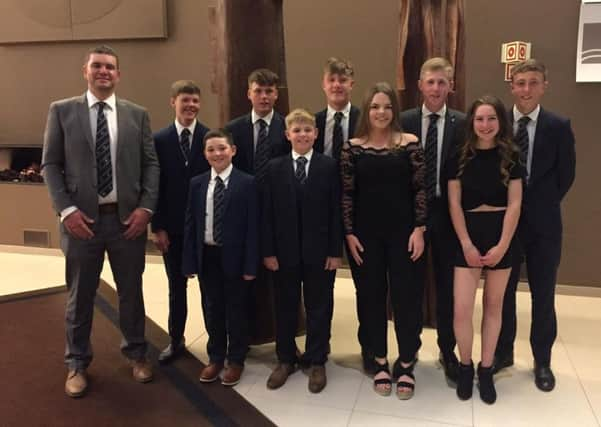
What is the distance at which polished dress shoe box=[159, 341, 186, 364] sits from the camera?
3053 millimetres

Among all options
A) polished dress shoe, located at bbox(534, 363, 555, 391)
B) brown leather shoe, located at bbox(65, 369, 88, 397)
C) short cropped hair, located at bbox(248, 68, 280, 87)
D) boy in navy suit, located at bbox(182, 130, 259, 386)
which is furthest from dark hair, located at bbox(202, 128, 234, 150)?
polished dress shoe, located at bbox(534, 363, 555, 391)

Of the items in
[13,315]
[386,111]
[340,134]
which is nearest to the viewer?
[386,111]

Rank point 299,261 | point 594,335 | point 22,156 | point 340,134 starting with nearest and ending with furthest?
point 299,261, point 340,134, point 594,335, point 22,156

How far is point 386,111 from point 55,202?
1.60m

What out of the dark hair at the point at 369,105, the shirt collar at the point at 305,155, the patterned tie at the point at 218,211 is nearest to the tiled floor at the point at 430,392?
the patterned tie at the point at 218,211

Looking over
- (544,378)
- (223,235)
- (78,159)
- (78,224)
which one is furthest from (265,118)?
(544,378)

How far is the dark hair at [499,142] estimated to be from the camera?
7.95ft

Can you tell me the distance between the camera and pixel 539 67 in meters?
2.56

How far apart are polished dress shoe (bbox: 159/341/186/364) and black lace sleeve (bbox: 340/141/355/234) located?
4.11 feet

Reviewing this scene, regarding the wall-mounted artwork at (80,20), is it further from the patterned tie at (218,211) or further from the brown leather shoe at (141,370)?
the brown leather shoe at (141,370)

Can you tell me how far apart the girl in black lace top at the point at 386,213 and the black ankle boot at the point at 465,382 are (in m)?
0.23

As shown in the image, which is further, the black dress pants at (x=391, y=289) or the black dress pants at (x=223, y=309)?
the black dress pants at (x=223, y=309)

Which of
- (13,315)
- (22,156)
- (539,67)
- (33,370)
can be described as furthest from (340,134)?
(22,156)

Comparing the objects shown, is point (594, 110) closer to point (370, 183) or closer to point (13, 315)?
point (370, 183)
